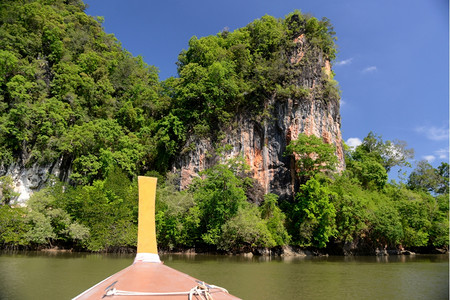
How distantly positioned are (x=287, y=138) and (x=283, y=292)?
2202 cm

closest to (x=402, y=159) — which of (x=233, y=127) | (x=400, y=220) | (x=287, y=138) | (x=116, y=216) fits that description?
(x=400, y=220)

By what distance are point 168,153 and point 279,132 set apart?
437 inches

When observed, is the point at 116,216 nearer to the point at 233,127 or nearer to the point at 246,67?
the point at 233,127

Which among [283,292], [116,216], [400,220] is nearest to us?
[283,292]

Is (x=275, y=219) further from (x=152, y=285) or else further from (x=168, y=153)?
(x=152, y=285)

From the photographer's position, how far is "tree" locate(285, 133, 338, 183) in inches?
1025

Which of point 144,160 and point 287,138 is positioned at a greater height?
point 287,138

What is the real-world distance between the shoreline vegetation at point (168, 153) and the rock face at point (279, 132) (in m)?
0.62

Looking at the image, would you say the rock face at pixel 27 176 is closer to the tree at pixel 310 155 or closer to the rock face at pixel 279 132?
the rock face at pixel 279 132

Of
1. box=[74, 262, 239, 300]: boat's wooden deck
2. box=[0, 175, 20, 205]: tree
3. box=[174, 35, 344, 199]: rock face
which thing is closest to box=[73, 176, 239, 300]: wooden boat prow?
box=[74, 262, 239, 300]: boat's wooden deck

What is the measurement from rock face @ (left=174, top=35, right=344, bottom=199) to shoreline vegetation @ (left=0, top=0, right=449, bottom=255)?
625mm

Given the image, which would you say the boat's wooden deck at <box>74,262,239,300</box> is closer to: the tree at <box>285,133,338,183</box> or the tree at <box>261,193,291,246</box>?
the tree at <box>261,193,291,246</box>

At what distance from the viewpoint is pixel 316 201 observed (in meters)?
24.2

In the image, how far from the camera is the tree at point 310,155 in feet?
85.4
